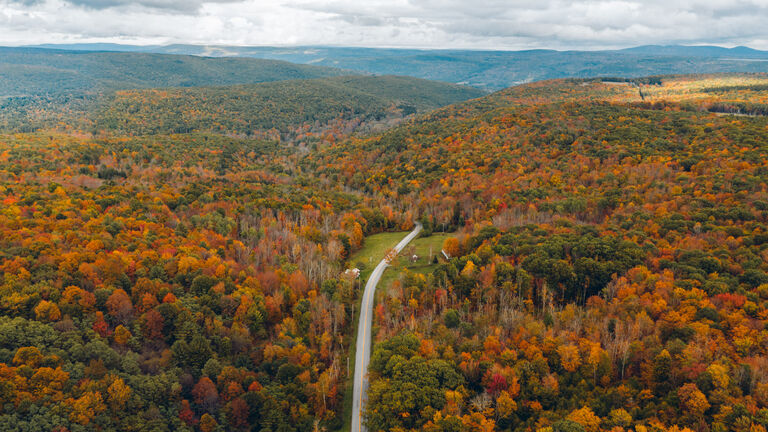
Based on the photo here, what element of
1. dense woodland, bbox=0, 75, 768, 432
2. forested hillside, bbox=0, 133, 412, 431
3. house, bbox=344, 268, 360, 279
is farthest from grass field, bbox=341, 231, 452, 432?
forested hillside, bbox=0, 133, 412, 431

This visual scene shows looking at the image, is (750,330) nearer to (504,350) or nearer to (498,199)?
(504,350)

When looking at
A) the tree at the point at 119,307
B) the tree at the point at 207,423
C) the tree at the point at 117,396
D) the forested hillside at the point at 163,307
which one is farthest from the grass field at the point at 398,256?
the tree at the point at 117,396

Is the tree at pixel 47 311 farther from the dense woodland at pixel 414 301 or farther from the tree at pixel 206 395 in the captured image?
the tree at pixel 206 395

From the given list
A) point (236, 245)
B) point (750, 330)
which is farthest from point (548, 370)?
point (236, 245)

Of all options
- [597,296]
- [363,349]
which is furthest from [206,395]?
[597,296]

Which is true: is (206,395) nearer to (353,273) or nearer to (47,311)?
(47,311)

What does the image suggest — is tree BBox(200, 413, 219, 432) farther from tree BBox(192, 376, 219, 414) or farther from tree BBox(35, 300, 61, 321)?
tree BBox(35, 300, 61, 321)
